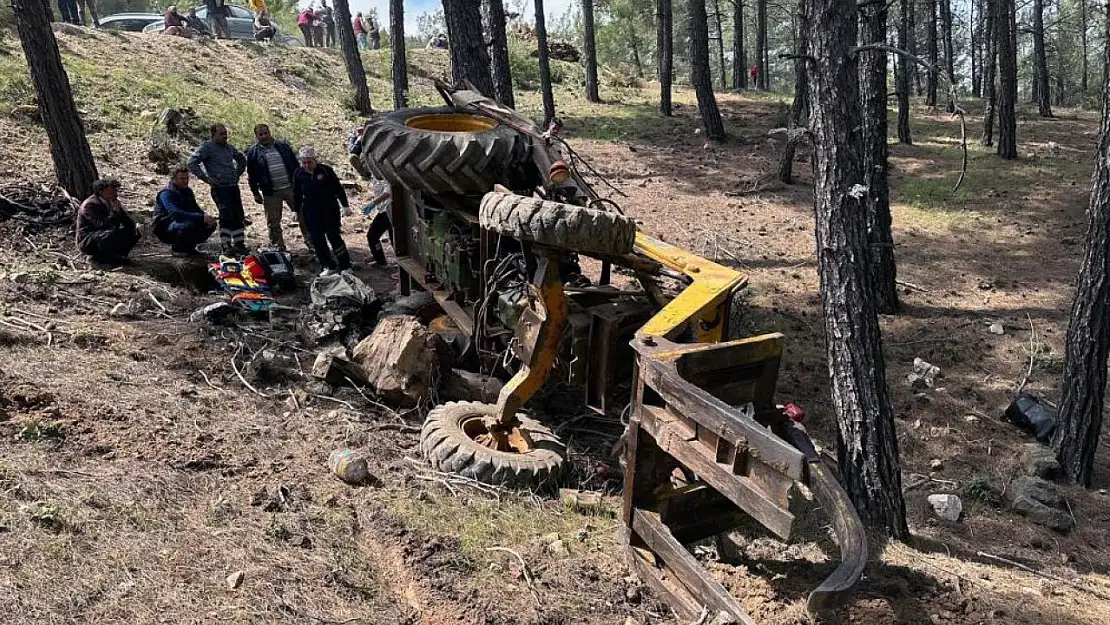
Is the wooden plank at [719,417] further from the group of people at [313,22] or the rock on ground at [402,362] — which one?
the group of people at [313,22]

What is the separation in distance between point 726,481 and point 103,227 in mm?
6431

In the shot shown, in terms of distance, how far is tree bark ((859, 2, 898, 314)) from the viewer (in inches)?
314

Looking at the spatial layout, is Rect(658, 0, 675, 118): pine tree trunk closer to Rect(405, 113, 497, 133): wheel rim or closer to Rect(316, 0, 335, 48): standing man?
Rect(316, 0, 335, 48): standing man

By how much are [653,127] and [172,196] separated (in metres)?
12.4

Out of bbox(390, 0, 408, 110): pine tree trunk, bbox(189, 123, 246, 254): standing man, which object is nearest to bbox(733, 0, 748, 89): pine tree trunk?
bbox(390, 0, 408, 110): pine tree trunk

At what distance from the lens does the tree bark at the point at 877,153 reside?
7.98 metres

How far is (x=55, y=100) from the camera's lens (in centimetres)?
794

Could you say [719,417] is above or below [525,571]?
above

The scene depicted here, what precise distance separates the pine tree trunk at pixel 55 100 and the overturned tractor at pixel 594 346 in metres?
3.83

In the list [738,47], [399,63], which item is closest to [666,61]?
[399,63]

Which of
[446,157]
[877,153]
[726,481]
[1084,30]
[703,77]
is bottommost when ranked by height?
[726,481]

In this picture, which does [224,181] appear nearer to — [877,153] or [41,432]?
[41,432]

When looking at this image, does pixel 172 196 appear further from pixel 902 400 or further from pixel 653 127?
pixel 653 127

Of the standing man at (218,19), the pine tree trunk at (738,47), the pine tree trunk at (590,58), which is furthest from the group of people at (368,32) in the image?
the pine tree trunk at (738,47)
